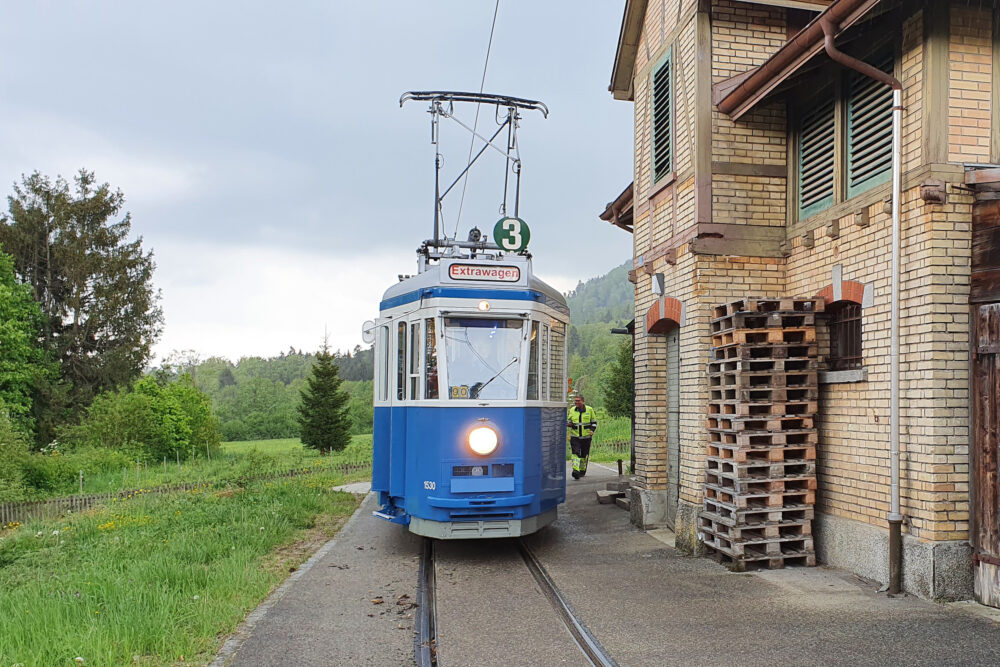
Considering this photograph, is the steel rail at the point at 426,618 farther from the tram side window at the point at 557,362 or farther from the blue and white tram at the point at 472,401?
the tram side window at the point at 557,362

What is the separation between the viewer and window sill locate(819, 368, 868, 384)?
7694 millimetres

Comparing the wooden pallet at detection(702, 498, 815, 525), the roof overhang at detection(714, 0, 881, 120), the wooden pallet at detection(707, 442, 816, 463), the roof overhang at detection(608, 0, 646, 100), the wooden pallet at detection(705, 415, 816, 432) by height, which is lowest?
the wooden pallet at detection(702, 498, 815, 525)

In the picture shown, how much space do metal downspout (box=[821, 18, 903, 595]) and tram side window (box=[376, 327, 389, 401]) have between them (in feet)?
18.7

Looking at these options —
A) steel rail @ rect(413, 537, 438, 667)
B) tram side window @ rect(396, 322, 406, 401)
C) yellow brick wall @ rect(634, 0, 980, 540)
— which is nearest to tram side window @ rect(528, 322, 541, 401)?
tram side window @ rect(396, 322, 406, 401)

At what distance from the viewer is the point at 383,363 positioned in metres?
10.0

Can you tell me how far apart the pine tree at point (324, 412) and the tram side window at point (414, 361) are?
1355 inches

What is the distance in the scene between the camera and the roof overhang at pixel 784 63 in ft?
22.8

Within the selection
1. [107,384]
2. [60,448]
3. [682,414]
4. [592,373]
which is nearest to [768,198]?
[682,414]

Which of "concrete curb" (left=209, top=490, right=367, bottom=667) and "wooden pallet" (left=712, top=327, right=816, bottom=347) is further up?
"wooden pallet" (left=712, top=327, right=816, bottom=347)

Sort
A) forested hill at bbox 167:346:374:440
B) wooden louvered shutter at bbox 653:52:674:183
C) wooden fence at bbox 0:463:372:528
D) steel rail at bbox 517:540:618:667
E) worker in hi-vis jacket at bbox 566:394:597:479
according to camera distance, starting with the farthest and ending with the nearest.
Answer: forested hill at bbox 167:346:374:440 < wooden fence at bbox 0:463:372:528 < worker in hi-vis jacket at bbox 566:394:597:479 < wooden louvered shutter at bbox 653:52:674:183 < steel rail at bbox 517:540:618:667

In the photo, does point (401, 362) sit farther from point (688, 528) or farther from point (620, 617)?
point (620, 617)

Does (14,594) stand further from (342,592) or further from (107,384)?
(107,384)

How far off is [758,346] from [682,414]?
1.97 metres

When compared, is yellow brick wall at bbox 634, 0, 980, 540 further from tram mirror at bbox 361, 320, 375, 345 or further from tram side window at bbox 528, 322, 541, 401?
tram mirror at bbox 361, 320, 375, 345
